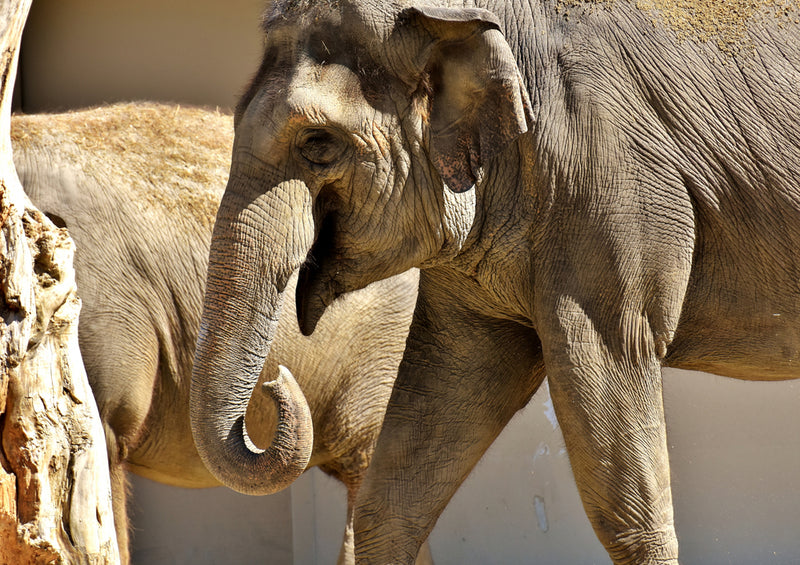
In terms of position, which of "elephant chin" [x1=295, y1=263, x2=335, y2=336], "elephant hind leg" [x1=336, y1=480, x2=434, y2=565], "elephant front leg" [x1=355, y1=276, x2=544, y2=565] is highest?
"elephant chin" [x1=295, y1=263, x2=335, y2=336]

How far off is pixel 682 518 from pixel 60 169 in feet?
9.63

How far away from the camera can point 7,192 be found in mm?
1911

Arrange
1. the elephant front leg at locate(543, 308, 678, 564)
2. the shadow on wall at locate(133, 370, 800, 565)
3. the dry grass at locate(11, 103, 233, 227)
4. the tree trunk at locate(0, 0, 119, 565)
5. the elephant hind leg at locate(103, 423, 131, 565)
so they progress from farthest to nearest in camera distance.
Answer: the shadow on wall at locate(133, 370, 800, 565) → the dry grass at locate(11, 103, 233, 227) → the elephant hind leg at locate(103, 423, 131, 565) → the elephant front leg at locate(543, 308, 678, 564) → the tree trunk at locate(0, 0, 119, 565)

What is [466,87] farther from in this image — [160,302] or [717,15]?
[160,302]

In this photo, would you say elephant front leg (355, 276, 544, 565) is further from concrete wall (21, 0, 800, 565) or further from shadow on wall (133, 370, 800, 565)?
concrete wall (21, 0, 800, 565)

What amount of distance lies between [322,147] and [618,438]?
895 millimetres

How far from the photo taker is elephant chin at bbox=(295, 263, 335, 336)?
2.54 m

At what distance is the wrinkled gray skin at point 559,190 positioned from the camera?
2.39 meters

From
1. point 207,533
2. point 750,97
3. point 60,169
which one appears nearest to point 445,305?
point 750,97

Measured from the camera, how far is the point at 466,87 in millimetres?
2445

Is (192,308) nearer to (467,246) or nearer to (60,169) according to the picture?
(60,169)

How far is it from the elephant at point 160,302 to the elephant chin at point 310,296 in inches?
43.7

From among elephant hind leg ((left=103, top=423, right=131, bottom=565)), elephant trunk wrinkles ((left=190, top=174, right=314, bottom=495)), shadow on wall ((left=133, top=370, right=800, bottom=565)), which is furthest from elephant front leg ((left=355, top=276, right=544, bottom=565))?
shadow on wall ((left=133, top=370, right=800, bottom=565))

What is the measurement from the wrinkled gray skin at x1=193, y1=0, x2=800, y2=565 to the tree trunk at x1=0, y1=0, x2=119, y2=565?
0.40 m
